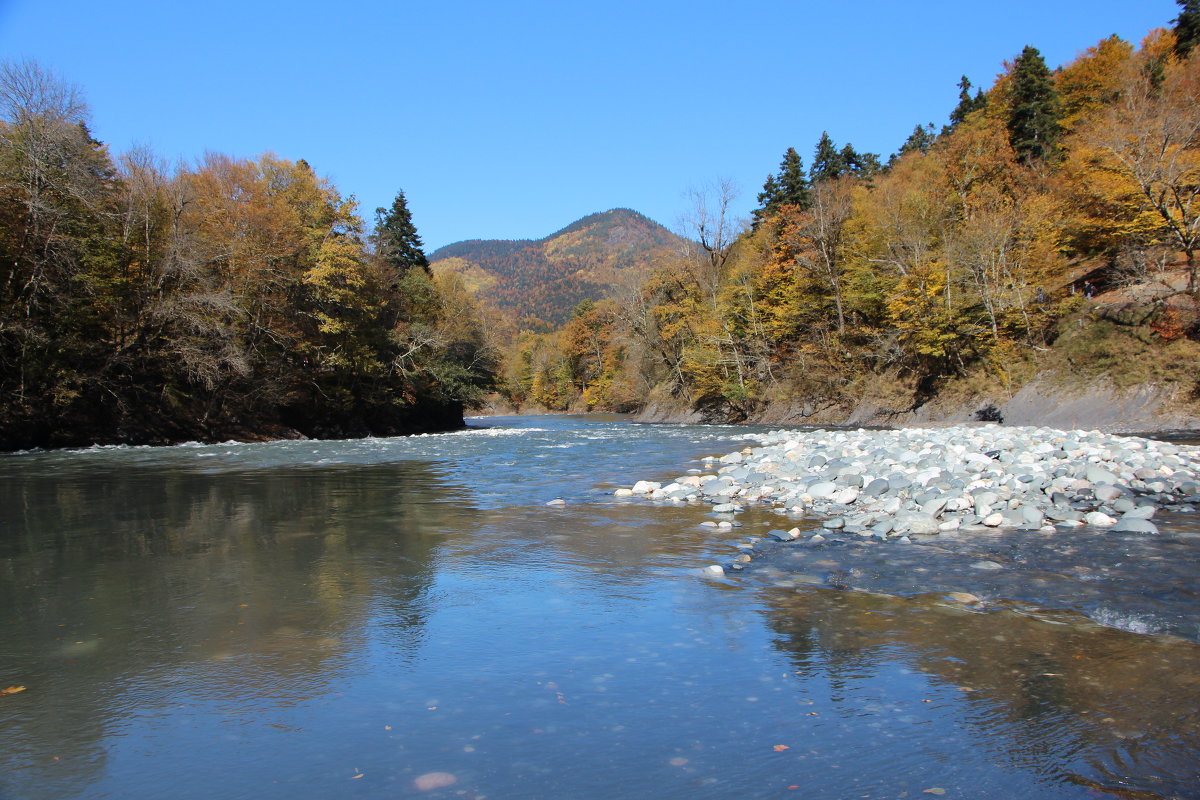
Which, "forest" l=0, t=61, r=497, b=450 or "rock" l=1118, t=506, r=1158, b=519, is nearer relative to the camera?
"rock" l=1118, t=506, r=1158, b=519

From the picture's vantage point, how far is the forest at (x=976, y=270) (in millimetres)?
23781

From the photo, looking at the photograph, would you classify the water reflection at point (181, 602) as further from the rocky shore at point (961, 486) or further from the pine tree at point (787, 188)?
the pine tree at point (787, 188)

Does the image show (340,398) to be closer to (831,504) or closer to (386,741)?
(831,504)

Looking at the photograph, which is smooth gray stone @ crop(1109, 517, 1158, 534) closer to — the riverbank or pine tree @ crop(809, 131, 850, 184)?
the riverbank

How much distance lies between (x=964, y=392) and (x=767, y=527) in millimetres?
24264

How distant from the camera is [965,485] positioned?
945 cm

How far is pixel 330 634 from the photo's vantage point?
4.93 meters

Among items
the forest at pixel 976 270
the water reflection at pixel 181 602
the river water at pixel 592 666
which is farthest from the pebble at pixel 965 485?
the forest at pixel 976 270

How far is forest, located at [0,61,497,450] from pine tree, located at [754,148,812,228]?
26.8 metres

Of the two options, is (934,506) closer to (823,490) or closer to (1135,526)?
(823,490)

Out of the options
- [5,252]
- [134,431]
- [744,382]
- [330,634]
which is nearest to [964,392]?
[744,382]

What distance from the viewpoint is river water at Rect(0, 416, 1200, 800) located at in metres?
3.08

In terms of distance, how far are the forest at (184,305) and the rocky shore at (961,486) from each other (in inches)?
878

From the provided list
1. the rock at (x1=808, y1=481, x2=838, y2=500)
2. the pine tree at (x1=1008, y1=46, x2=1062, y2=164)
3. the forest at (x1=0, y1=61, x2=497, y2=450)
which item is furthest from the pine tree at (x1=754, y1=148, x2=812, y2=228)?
the rock at (x1=808, y1=481, x2=838, y2=500)
